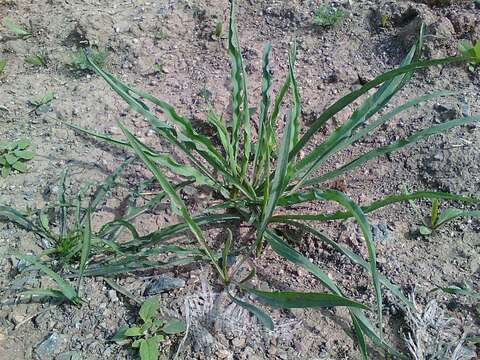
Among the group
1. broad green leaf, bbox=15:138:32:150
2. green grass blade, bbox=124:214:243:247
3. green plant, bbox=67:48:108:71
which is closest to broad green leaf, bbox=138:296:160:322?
green grass blade, bbox=124:214:243:247

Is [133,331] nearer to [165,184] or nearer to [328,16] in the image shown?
[165,184]

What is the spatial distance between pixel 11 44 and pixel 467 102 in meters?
2.05

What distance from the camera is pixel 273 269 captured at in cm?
157

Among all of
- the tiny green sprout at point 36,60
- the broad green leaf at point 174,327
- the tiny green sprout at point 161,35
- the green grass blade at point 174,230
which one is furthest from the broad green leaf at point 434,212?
the tiny green sprout at point 36,60

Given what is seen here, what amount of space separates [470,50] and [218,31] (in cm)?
108

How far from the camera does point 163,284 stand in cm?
152

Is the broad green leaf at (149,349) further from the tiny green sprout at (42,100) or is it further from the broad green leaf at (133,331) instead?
the tiny green sprout at (42,100)

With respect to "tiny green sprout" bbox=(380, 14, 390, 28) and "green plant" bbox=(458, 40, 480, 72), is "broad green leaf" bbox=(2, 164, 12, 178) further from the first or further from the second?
"green plant" bbox=(458, 40, 480, 72)

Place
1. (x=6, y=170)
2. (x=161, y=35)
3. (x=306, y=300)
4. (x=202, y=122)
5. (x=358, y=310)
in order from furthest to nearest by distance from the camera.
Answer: (x=161, y=35) < (x=202, y=122) < (x=6, y=170) < (x=358, y=310) < (x=306, y=300)

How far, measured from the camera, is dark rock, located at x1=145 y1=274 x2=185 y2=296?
1.51m

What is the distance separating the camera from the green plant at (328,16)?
2.28m

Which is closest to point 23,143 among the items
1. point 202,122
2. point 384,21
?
point 202,122

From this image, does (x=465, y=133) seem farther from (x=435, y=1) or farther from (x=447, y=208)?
(x=435, y=1)

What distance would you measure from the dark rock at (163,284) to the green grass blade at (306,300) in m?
0.33
